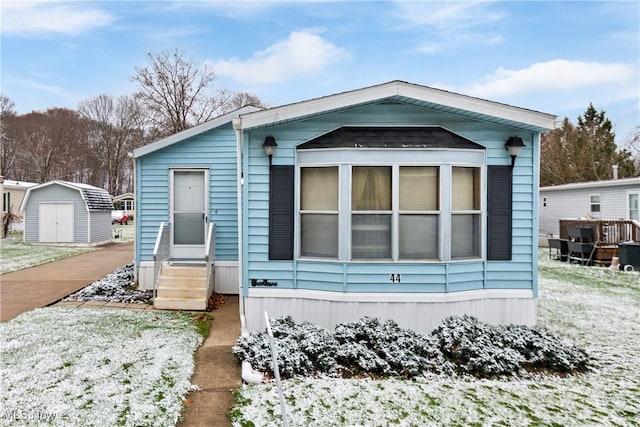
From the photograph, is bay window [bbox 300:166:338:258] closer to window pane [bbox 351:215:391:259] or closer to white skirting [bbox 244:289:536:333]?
window pane [bbox 351:215:391:259]

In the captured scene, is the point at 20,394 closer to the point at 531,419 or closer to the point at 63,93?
the point at 531,419

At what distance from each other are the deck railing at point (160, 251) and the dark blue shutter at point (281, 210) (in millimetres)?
2643

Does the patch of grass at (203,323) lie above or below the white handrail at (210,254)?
below

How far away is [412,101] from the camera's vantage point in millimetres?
4762

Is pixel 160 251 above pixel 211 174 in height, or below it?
below

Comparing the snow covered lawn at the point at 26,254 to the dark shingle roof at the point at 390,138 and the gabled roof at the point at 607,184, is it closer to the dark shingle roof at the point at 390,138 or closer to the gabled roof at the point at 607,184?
the dark shingle roof at the point at 390,138

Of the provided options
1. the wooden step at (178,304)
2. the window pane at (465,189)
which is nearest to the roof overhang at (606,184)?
the window pane at (465,189)

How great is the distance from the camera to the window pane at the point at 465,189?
4.86m

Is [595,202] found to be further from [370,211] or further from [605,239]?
[370,211]

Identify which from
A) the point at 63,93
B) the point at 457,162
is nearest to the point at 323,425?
the point at 457,162

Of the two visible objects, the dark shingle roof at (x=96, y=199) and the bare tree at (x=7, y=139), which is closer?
the dark shingle roof at (x=96, y=199)

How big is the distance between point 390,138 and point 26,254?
12.8 metres

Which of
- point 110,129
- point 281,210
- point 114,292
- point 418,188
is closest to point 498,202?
point 418,188

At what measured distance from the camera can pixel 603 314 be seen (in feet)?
19.9
